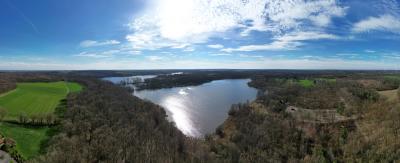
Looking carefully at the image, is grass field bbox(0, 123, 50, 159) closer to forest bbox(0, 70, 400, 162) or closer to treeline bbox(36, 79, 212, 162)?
forest bbox(0, 70, 400, 162)

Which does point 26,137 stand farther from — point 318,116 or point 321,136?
point 318,116

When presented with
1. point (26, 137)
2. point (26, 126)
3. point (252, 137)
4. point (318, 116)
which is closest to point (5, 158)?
point (26, 137)

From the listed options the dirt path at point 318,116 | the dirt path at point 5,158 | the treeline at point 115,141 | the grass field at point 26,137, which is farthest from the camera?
the dirt path at point 318,116

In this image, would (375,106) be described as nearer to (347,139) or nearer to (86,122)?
(347,139)

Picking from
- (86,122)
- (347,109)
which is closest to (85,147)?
(86,122)

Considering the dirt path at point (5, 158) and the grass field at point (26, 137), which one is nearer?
the dirt path at point (5, 158)

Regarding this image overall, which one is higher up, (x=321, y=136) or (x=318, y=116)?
(x=318, y=116)

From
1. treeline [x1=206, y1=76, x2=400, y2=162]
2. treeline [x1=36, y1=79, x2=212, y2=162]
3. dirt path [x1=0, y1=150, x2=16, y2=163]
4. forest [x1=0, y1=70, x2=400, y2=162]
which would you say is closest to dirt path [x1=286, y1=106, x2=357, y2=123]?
forest [x1=0, y1=70, x2=400, y2=162]

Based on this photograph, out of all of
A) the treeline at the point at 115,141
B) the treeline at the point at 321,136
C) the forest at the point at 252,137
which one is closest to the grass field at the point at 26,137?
the forest at the point at 252,137

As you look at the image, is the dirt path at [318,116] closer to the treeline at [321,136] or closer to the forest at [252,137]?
the forest at [252,137]
